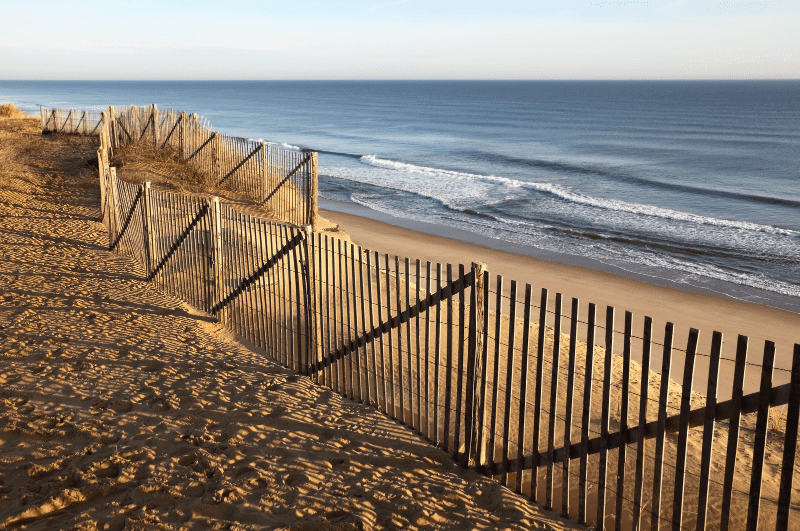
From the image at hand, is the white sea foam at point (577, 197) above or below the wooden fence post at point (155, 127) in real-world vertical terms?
below

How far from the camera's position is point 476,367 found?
4.66 meters

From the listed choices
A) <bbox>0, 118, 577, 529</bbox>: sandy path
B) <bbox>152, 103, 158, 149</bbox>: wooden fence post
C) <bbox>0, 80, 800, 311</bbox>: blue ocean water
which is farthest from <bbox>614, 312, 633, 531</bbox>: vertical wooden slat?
<bbox>152, 103, 158, 149</bbox>: wooden fence post

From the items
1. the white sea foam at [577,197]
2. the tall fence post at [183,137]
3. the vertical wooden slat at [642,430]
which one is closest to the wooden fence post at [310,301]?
the vertical wooden slat at [642,430]

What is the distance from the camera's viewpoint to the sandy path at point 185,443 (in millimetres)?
4055

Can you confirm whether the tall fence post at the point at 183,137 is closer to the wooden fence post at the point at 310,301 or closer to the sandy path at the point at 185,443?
the sandy path at the point at 185,443

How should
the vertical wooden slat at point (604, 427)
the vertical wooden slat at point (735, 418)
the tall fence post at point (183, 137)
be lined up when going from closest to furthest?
the vertical wooden slat at point (735, 418) → the vertical wooden slat at point (604, 427) → the tall fence post at point (183, 137)

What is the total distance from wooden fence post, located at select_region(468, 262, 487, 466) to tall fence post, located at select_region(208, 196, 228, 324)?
4.50m

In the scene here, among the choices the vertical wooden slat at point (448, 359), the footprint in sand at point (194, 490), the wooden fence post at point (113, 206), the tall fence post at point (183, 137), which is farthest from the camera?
the tall fence post at point (183, 137)

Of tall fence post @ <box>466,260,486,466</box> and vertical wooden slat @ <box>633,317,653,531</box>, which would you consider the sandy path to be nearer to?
tall fence post @ <box>466,260,486,466</box>

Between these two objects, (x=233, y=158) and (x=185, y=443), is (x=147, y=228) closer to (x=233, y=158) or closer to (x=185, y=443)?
(x=185, y=443)

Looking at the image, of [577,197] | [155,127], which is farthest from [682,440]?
[577,197]

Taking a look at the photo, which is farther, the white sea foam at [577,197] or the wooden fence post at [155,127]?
the white sea foam at [577,197]

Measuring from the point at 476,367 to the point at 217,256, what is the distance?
15.4 feet

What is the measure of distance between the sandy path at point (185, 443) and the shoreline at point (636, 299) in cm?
542
